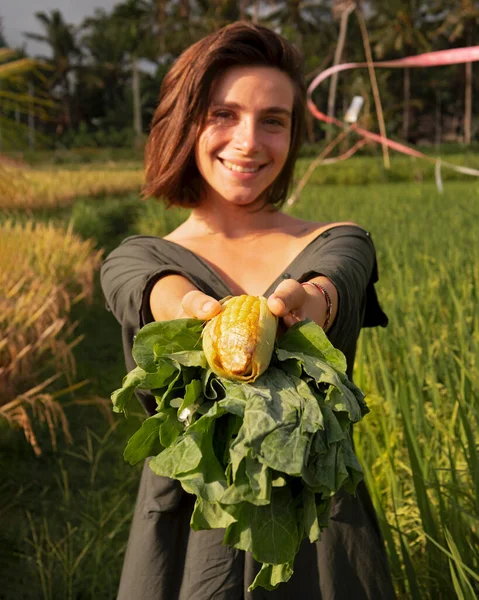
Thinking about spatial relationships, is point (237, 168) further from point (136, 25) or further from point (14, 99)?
point (136, 25)

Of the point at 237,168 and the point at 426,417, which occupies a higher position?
the point at 237,168

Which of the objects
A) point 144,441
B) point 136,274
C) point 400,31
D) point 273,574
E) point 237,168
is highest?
point 400,31

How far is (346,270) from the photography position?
1.03m

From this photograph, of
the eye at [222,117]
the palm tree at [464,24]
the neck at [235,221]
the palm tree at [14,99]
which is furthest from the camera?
the palm tree at [464,24]

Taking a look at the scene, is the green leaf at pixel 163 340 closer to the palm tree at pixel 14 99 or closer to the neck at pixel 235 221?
the neck at pixel 235 221

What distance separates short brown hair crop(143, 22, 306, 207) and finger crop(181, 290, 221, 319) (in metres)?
0.47

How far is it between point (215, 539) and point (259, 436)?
475 millimetres

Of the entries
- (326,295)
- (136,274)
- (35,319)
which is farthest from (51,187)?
(326,295)

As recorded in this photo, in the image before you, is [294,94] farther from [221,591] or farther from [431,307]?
[431,307]

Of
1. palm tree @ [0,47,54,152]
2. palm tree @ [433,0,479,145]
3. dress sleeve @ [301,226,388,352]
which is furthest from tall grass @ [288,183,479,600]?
palm tree @ [433,0,479,145]

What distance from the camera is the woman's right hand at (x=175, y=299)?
834mm

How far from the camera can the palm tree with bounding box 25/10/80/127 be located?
121 feet

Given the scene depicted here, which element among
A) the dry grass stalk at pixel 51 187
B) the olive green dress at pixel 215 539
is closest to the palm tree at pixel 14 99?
the dry grass stalk at pixel 51 187

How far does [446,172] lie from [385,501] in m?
15.5
